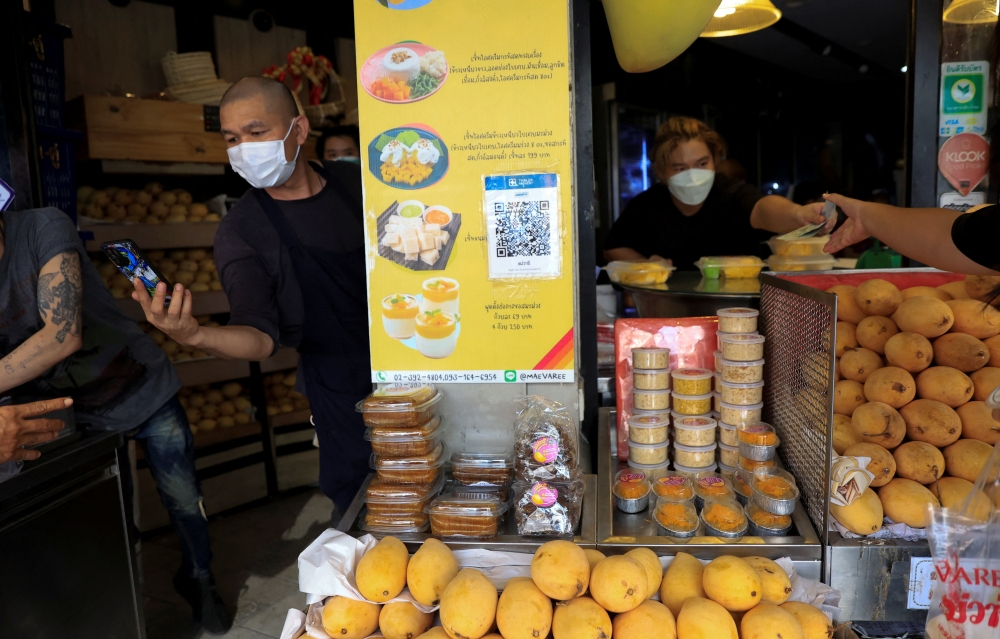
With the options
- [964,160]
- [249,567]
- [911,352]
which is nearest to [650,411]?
[911,352]

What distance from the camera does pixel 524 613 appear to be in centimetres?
126

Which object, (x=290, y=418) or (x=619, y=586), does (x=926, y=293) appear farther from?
(x=290, y=418)

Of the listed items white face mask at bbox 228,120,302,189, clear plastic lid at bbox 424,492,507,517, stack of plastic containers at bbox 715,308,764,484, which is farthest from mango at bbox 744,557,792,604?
white face mask at bbox 228,120,302,189

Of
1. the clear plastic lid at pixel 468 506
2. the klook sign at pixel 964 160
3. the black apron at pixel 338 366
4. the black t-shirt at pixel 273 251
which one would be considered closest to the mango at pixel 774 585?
the clear plastic lid at pixel 468 506

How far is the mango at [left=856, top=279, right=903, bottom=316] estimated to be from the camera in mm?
1952

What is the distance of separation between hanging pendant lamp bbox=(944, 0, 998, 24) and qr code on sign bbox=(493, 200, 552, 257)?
6.50ft

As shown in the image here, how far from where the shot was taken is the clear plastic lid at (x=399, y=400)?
66.0 inches

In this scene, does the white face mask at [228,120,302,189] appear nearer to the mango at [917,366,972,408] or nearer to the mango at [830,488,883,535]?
the mango at [830,488,883,535]

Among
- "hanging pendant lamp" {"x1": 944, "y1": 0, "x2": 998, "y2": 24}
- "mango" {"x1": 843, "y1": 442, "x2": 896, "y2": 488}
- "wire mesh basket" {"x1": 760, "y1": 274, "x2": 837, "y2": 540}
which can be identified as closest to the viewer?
"wire mesh basket" {"x1": 760, "y1": 274, "x2": 837, "y2": 540}

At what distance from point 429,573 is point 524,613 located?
0.75 ft

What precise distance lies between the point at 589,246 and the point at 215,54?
3948 mm

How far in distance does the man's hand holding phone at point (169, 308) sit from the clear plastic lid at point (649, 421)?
1.20 meters

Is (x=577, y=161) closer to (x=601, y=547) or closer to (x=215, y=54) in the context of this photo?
(x=601, y=547)

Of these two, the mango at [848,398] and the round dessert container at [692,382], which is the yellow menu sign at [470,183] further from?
the mango at [848,398]
